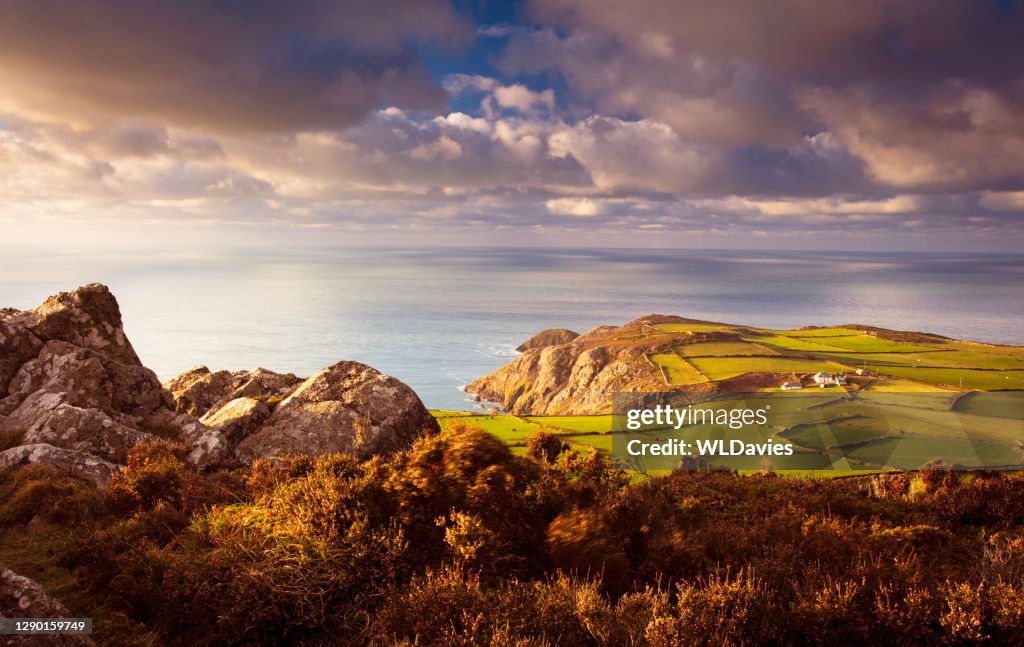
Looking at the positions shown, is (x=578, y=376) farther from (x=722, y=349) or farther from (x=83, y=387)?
(x=83, y=387)

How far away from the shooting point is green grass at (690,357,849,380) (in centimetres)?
6444

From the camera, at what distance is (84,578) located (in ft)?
26.2

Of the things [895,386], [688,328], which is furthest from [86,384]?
[688,328]

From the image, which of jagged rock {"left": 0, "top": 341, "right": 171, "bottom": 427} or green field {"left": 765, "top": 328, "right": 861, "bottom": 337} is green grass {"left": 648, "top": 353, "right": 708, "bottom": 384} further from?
jagged rock {"left": 0, "top": 341, "right": 171, "bottom": 427}

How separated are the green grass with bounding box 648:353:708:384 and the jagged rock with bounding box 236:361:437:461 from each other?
170 feet

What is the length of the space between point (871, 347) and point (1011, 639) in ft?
291

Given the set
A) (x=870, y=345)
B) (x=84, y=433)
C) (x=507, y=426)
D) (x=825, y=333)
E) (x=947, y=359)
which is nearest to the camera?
(x=84, y=433)

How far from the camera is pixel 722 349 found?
269 feet

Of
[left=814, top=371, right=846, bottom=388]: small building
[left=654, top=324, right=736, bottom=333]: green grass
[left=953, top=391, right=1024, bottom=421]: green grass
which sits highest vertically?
[left=654, top=324, right=736, bottom=333]: green grass

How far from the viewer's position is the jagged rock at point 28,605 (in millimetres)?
5430

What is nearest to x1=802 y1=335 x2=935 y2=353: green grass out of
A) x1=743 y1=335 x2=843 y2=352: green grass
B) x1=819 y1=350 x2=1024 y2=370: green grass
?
x1=743 y1=335 x2=843 y2=352: green grass

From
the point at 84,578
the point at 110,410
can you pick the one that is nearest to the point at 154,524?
the point at 84,578

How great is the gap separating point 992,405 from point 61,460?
60325 mm

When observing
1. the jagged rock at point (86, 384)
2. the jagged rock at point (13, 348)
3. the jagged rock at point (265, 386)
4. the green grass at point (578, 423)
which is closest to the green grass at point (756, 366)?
the green grass at point (578, 423)
